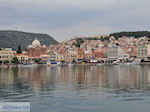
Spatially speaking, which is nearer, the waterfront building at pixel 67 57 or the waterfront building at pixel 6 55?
the waterfront building at pixel 6 55

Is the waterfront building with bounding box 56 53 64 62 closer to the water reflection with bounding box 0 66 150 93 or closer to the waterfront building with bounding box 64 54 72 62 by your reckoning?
the waterfront building with bounding box 64 54 72 62

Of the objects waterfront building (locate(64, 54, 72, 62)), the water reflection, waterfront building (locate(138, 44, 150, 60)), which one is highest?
waterfront building (locate(138, 44, 150, 60))

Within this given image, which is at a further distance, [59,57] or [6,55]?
[59,57]

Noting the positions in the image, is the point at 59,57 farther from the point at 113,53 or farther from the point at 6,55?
the point at 6,55

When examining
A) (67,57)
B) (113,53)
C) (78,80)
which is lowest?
(78,80)

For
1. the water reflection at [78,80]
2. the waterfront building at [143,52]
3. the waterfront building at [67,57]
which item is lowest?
the water reflection at [78,80]

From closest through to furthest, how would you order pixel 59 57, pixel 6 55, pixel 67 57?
pixel 6 55
pixel 67 57
pixel 59 57

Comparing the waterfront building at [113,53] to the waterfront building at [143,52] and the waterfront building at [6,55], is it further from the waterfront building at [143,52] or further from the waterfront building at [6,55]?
the waterfront building at [6,55]

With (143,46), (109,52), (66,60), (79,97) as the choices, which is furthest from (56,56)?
(79,97)

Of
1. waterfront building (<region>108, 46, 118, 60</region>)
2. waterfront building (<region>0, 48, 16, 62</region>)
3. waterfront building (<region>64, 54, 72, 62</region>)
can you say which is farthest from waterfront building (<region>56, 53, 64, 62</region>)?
waterfront building (<region>0, 48, 16, 62</region>)

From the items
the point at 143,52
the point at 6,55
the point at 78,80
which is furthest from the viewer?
the point at 6,55

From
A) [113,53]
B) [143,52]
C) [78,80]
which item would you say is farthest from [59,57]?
[78,80]

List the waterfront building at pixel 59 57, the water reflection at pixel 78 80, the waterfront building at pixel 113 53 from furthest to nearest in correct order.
Result: the waterfront building at pixel 59 57, the waterfront building at pixel 113 53, the water reflection at pixel 78 80

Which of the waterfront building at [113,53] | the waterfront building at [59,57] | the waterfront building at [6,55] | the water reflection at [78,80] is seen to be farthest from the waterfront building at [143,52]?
the water reflection at [78,80]
